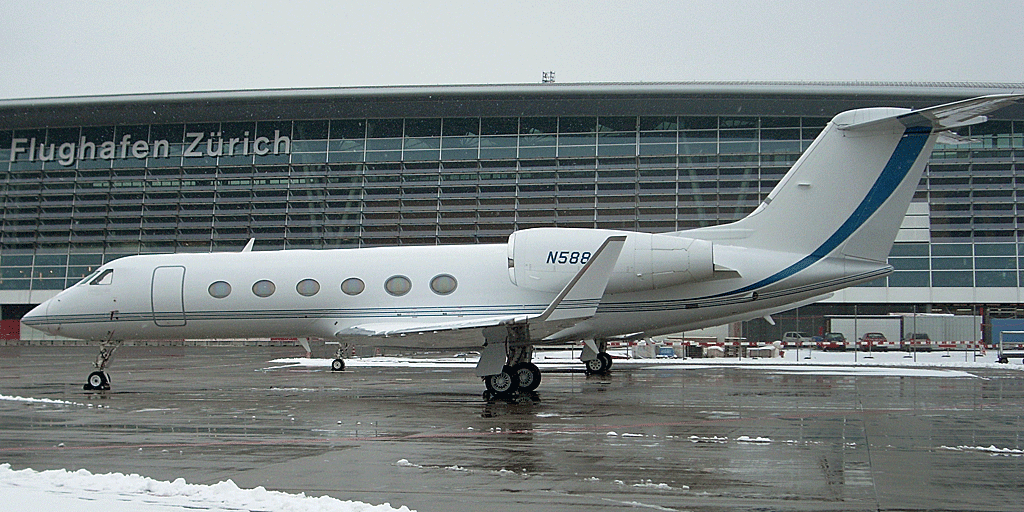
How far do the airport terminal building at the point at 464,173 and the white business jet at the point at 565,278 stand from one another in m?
26.5

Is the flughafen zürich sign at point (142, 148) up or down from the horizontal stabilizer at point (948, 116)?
up

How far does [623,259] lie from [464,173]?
3023 cm

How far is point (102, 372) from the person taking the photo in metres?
18.1

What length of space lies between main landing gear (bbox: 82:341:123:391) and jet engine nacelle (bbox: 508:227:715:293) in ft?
30.3

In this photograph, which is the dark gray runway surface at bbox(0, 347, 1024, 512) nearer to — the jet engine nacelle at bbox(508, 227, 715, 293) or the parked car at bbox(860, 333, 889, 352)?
the jet engine nacelle at bbox(508, 227, 715, 293)

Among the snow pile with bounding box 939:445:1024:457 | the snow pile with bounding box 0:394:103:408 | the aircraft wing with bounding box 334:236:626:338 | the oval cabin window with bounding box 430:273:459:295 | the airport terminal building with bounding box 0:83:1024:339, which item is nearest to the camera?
the snow pile with bounding box 939:445:1024:457

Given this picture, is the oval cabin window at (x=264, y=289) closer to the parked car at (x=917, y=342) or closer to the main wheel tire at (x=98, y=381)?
the main wheel tire at (x=98, y=381)

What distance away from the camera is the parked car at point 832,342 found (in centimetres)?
3900

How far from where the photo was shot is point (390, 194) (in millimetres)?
45562

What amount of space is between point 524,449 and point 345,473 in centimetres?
224

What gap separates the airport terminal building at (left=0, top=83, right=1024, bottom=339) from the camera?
1703 inches

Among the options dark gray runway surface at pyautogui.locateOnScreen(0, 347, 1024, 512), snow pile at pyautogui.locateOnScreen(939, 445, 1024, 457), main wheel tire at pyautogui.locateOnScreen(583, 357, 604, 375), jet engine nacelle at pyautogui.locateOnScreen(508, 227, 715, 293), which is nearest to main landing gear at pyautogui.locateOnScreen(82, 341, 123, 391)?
dark gray runway surface at pyautogui.locateOnScreen(0, 347, 1024, 512)

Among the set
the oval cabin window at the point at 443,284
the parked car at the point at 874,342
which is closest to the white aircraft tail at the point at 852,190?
the oval cabin window at the point at 443,284

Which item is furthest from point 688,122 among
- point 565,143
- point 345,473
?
point 345,473
